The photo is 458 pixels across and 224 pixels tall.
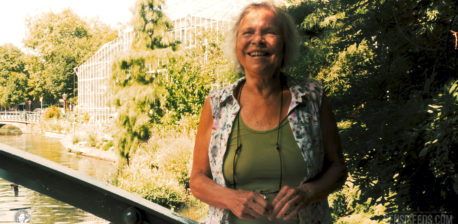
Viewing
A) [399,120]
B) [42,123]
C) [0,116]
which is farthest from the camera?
[0,116]

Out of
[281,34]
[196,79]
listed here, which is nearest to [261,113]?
[281,34]

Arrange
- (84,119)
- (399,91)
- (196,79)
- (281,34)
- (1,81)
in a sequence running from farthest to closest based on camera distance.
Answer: (1,81) < (84,119) < (196,79) < (399,91) < (281,34)

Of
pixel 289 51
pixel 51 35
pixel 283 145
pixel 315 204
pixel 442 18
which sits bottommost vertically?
pixel 315 204

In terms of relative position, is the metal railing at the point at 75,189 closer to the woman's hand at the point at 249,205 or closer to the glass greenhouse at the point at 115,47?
the woman's hand at the point at 249,205

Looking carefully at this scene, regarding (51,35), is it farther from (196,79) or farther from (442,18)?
(442,18)

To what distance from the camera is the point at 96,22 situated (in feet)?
183

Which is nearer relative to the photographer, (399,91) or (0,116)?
(399,91)

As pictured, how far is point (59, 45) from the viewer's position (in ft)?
171

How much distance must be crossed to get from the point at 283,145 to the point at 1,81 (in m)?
56.7

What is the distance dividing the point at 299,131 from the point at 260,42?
0.22 m

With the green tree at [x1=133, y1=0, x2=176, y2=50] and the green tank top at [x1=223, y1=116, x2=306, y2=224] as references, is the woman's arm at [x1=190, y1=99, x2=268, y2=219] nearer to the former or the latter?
the green tank top at [x1=223, y1=116, x2=306, y2=224]

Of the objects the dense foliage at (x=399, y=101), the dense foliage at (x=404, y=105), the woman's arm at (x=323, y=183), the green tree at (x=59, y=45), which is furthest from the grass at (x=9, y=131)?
the woman's arm at (x=323, y=183)

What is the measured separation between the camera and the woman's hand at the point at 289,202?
95cm

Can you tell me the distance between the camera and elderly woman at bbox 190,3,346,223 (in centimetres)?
102
